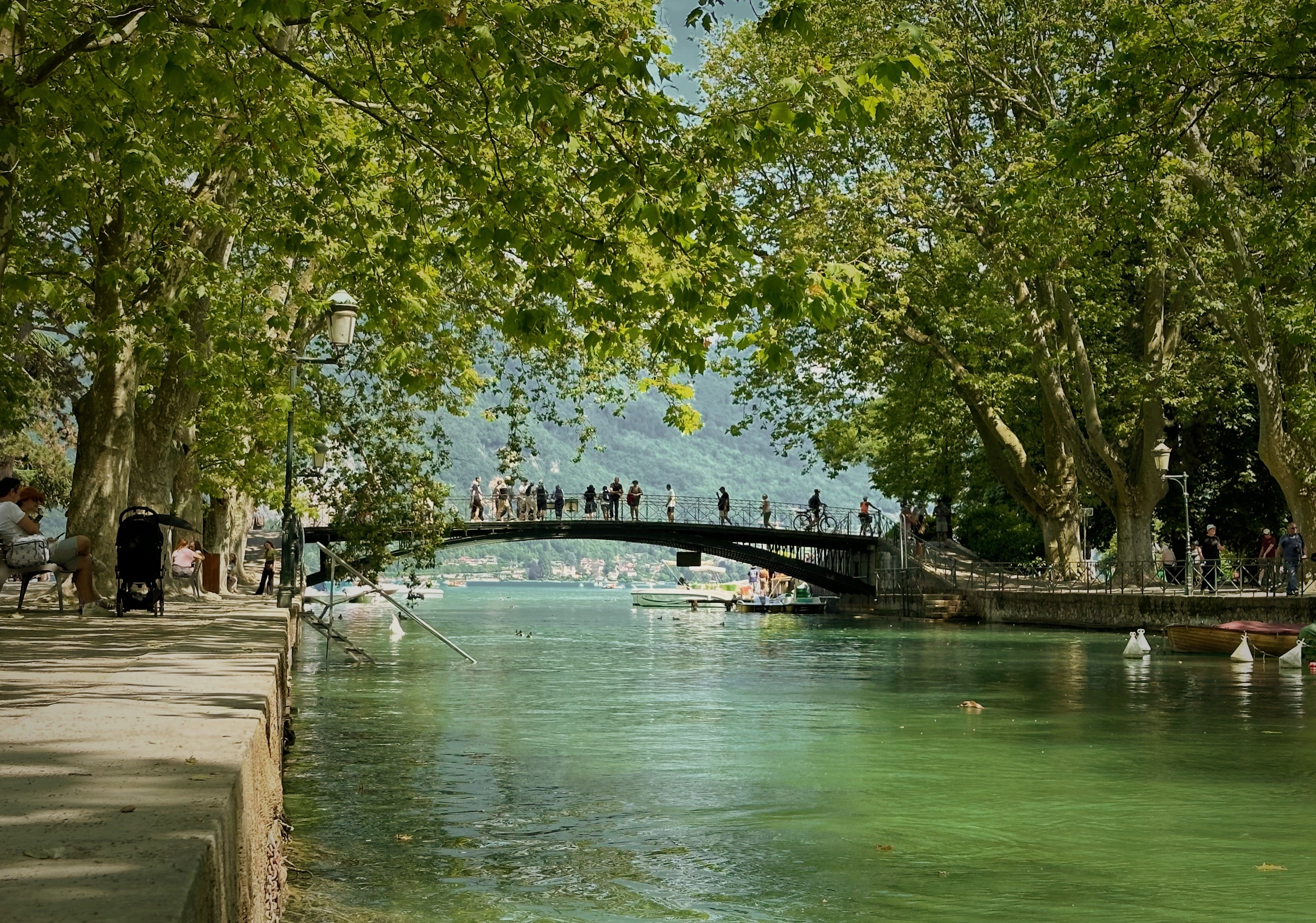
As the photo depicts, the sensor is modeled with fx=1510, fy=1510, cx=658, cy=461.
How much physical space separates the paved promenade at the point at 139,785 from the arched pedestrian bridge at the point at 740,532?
46432 mm

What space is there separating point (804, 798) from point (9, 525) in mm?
8035

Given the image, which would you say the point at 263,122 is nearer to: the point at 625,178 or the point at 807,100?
the point at 625,178

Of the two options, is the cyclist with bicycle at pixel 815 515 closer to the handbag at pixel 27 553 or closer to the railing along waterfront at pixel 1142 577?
the railing along waterfront at pixel 1142 577

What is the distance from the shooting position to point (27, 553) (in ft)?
45.9

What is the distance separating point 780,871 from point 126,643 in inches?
223

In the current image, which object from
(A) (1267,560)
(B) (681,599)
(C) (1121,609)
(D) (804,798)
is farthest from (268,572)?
(B) (681,599)

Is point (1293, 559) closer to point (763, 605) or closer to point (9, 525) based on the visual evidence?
point (9, 525)

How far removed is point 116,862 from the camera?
11.9 feet

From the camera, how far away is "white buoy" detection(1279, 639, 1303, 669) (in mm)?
22938

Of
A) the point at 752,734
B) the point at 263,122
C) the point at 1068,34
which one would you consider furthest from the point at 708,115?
the point at 1068,34

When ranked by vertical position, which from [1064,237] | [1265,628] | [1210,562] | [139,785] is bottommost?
[1265,628]

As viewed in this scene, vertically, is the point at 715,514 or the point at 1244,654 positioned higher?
the point at 715,514

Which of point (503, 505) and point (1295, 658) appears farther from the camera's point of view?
point (503, 505)

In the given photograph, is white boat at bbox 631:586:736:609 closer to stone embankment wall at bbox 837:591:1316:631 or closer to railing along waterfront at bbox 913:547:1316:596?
railing along waterfront at bbox 913:547:1316:596
